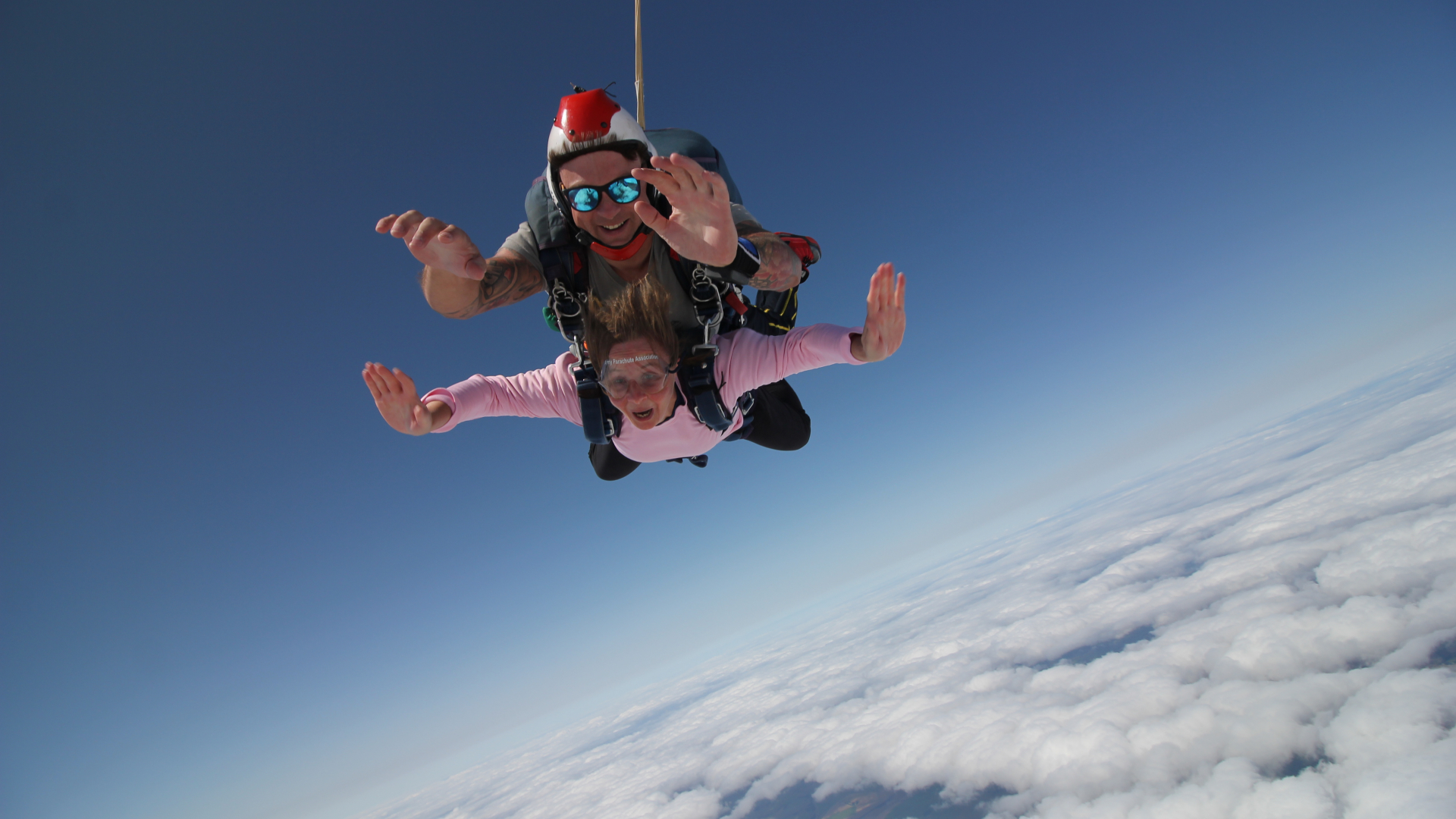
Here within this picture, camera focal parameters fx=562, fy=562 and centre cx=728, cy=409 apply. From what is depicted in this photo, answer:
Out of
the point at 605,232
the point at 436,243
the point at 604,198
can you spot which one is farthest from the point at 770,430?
the point at 436,243

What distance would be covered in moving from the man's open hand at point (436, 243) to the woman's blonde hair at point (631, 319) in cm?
59

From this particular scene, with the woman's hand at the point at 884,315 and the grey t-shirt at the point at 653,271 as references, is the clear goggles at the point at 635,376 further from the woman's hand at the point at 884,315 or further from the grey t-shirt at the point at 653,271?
the woman's hand at the point at 884,315

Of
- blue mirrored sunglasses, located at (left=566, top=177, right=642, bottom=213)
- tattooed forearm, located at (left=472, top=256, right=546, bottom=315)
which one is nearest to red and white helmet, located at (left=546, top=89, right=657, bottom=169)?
blue mirrored sunglasses, located at (left=566, top=177, right=642, bottom=213)

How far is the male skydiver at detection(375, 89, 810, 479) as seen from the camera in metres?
2.04

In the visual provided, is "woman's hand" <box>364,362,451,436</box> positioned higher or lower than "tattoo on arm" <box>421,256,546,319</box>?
lower

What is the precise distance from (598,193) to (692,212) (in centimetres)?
77

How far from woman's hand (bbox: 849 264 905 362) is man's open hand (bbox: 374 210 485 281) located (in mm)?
1597

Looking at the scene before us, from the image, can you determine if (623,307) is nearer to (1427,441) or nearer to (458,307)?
(458,307)

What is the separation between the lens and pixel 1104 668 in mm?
79312

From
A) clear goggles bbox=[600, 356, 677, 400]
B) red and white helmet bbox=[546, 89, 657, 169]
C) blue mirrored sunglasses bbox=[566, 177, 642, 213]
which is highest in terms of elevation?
red and white helmet bbox=[546, 89, 657, 169]

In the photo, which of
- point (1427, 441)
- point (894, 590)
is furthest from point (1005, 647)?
point (894, 590)

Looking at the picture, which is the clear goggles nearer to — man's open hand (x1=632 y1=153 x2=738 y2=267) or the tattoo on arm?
the tattoo on arm

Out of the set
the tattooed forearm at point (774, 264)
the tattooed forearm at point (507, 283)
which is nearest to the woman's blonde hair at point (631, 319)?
the tattooed forearm at point (507, 283)

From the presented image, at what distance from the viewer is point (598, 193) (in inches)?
103
